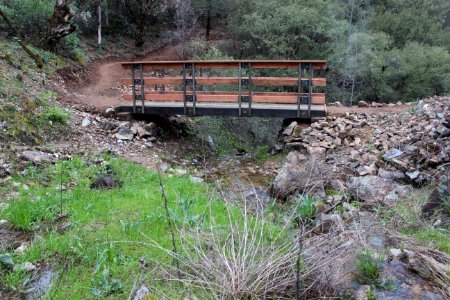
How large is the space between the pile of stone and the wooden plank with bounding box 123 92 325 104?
2.14 ft

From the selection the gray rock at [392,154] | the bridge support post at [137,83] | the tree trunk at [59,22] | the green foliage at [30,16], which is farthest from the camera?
the green foliage at [30,16]

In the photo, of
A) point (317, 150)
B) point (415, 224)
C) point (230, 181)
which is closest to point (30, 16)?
point (230, 181)

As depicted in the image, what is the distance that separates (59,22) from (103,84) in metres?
2.97

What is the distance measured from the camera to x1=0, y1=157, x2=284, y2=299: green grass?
2.82 m

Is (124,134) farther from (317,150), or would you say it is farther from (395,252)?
(395,252)

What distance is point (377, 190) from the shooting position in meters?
5.39

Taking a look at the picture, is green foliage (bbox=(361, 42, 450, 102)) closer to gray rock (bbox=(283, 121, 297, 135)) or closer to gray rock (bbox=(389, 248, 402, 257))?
gray rock (bbox=(283, 121, 297, 135))

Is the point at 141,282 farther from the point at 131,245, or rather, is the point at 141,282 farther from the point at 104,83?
the point at 104,83

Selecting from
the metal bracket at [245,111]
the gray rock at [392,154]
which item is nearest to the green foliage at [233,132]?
the metal bracket at [245,111]

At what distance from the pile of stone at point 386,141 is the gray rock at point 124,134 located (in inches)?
151

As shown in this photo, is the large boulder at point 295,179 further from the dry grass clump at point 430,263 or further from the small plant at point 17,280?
the small plant at point 17,280

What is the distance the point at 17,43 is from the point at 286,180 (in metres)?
10.0

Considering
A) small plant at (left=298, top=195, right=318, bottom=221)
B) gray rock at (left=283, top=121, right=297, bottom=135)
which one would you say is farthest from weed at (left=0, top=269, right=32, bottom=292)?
gray rock at (left=283, top=121, right=297, bottom=135)

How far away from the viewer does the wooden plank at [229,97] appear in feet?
30.2
